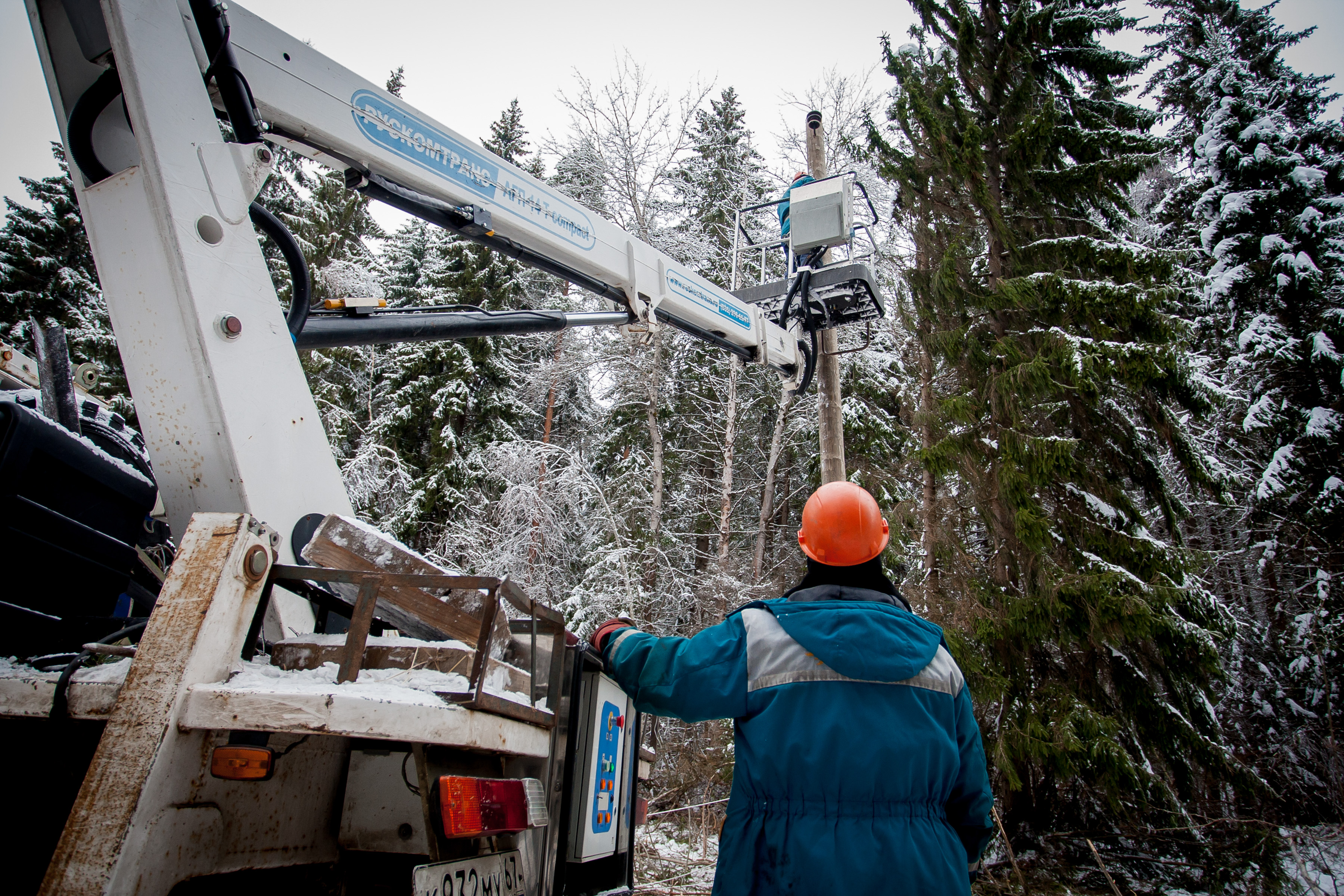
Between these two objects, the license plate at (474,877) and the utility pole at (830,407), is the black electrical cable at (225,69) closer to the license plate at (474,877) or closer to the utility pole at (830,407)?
the license plate at (474,877)

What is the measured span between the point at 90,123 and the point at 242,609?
5.87 feet

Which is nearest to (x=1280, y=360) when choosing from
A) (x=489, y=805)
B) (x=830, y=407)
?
(x=830, y=407)

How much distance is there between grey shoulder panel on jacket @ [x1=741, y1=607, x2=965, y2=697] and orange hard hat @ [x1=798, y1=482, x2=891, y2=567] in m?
0.32

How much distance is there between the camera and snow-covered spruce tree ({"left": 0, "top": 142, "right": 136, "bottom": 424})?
13.9 m

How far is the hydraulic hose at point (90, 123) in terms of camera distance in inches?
88.7

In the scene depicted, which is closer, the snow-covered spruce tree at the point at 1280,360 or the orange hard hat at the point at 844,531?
the orange hard hat at the point at 844,531

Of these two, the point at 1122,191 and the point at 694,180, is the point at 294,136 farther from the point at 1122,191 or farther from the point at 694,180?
the point at 694,180

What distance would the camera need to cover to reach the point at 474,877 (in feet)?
5.70

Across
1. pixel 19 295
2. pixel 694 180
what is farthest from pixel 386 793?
pixel 19 295

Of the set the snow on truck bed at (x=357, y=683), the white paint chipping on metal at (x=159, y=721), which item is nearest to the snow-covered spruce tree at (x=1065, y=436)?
the snow on truck bed at (x=357, y=683)

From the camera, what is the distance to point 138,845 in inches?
53.4

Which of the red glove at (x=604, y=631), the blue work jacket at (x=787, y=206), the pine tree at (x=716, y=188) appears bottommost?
the red glove at (x=604, y=631)

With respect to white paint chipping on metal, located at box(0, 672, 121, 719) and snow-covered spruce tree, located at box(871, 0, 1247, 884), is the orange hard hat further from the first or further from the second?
snow-covered spruce tree, located at box(871, 0, 1247, 884)

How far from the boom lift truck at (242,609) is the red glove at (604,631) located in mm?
58
